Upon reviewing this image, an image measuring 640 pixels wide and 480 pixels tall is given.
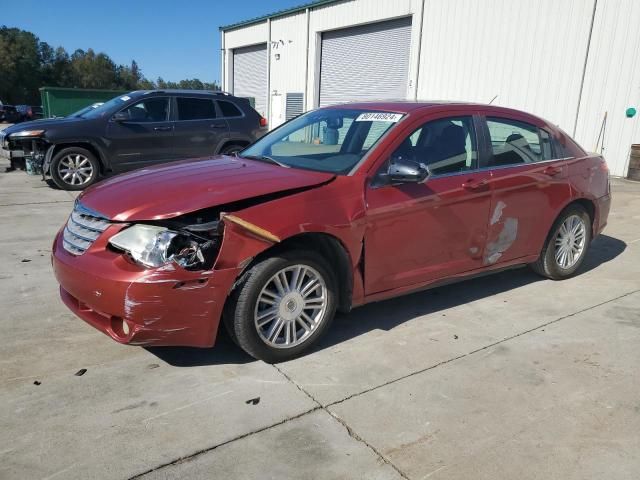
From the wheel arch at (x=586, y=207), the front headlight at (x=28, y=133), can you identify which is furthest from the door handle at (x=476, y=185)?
the front headlight at (x=28, y=133)

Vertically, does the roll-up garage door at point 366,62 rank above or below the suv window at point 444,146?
above

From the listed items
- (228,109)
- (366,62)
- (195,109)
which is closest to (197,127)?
(195,109)

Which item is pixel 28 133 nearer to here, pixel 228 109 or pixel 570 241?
pixel 228 109

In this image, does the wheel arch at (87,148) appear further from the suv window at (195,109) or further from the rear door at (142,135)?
the suv window at (195,109)

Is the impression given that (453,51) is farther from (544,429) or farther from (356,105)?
(544,429)

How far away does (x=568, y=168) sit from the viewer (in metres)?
4.98

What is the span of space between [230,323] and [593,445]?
2.06m

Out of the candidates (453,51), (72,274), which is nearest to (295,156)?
(72,274)

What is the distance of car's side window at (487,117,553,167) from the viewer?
445 centimetres

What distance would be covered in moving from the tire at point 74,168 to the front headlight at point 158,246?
7.08 m

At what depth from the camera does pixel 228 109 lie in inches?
411

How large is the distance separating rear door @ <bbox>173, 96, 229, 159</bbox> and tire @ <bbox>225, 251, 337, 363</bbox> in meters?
7.09

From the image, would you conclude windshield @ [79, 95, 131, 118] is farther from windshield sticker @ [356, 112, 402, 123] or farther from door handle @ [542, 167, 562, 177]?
door handle @ [542, 167, 562, 177]

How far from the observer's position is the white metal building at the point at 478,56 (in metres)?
12.6
